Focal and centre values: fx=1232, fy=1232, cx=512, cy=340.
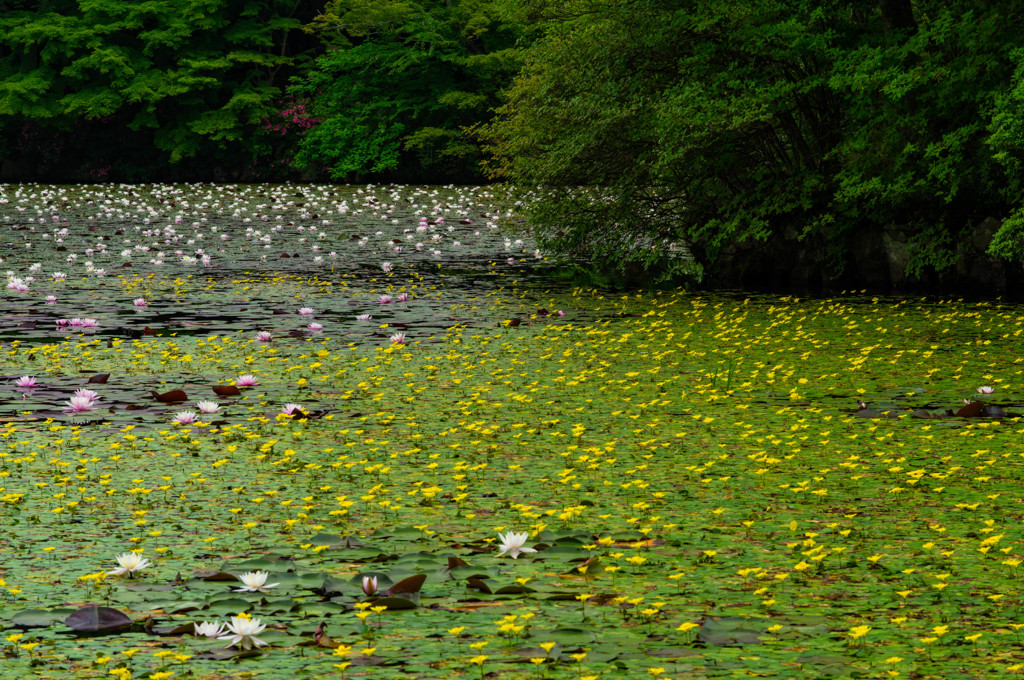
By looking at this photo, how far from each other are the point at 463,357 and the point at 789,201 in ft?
18.0

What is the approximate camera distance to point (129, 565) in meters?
4.20

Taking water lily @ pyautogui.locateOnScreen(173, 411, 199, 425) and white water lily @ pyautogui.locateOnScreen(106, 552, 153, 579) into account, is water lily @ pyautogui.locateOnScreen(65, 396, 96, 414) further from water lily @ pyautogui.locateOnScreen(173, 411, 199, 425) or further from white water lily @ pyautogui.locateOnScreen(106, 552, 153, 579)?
white water lily @ pyautogui.locateOnScreen(106, 552, 153, 579)

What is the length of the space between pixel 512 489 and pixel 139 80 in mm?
35439

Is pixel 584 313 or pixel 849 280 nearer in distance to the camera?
pixel 584 313

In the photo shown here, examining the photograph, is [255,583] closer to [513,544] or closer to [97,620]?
[97,620]

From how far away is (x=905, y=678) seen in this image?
3391mm

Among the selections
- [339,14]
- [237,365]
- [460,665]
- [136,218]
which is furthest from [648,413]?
[339,14]

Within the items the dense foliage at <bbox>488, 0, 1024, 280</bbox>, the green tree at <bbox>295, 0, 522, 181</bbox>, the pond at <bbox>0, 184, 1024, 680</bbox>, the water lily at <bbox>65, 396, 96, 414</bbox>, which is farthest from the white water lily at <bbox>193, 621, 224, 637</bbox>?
the green tree at <bbox>295, 0, 522, 181</bbox>

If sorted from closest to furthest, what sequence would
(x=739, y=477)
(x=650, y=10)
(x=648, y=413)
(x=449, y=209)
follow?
(x=739, y=477)
(x=648, y=413)
(x=650, y=10)
(x=449, y=209)

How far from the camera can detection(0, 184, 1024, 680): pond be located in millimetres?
3715

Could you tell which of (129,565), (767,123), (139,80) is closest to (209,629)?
(129,565)

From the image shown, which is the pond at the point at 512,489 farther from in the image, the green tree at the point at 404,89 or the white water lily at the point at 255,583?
the green tree at the point at 404,89

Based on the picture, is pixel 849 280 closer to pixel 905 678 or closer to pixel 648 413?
pixel 648 413

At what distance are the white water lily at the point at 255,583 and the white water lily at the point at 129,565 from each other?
1.26 ft
